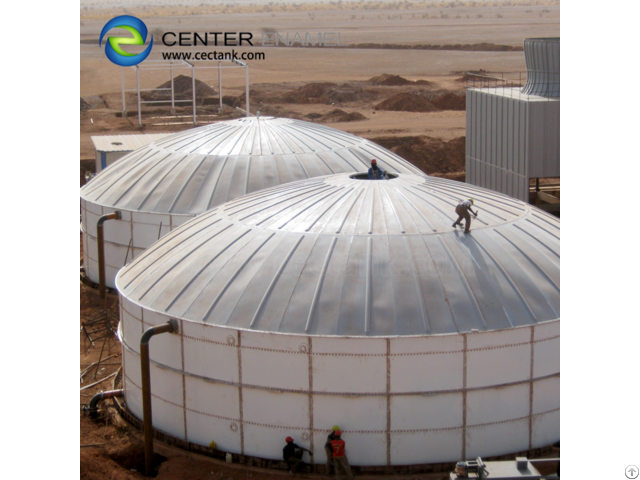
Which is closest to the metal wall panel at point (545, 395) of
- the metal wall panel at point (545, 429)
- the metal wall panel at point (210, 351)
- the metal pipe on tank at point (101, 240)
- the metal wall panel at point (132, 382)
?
the metal wall panel at point (545, 429)

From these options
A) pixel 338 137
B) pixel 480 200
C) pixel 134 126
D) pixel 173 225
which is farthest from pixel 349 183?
pixel 134 126

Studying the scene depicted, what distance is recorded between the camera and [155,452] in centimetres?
2223

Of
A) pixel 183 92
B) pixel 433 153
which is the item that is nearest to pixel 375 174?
pixel 433 153

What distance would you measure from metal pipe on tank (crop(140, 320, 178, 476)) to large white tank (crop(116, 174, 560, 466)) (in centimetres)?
53

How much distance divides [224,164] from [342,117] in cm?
5507

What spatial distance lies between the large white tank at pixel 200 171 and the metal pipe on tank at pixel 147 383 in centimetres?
1356

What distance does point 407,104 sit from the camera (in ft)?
316

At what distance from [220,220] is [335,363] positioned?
7.20 m

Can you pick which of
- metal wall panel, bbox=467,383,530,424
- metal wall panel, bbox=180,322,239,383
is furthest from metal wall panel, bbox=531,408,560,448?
metal wall panel, bbox=180,322,239,383

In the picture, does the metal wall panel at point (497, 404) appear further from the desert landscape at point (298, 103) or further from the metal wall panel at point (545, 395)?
the desert landscape at point (298, 103)

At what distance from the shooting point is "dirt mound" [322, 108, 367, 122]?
89.1 m

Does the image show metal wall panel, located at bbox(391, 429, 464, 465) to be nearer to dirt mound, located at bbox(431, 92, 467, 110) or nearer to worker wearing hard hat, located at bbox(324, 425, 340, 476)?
worker wearing hard hat, located at bbox(324, 425, 340, 476)

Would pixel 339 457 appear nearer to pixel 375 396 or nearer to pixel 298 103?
pixel 375 396
